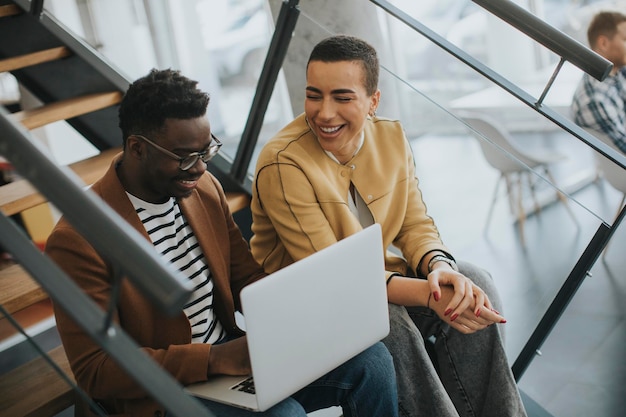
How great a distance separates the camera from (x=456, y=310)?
1.93 metres

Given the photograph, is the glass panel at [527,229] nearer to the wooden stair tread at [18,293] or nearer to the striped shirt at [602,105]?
the striped shirt at [602,105]

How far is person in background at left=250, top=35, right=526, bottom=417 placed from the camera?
77.9 inches

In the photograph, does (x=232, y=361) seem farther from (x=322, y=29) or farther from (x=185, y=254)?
(x=322, y=29)

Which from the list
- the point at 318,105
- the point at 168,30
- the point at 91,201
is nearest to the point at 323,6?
the point at 318,105

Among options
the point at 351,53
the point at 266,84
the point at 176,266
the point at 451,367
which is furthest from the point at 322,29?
the point at 451,367

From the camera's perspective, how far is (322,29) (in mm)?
2494

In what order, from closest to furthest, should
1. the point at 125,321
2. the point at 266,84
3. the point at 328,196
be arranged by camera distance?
→ the point at 125,321
the point at 328,196
the point at 266,84

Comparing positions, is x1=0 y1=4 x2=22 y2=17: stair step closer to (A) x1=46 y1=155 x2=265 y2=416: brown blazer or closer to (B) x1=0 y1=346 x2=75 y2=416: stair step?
(A) x1=46 y1=155 x2=265 y2=416: brown blazer

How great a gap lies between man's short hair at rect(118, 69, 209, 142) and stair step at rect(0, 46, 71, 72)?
1.14 metres

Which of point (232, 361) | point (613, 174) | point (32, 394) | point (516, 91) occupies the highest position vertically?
point (516, 91)

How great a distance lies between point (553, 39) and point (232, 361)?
123 cm

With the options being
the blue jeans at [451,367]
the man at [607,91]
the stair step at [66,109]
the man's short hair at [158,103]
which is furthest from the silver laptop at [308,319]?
the man at [607,91]

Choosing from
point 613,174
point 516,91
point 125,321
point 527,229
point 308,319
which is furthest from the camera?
point 527,229

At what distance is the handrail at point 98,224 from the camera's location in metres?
1.13
